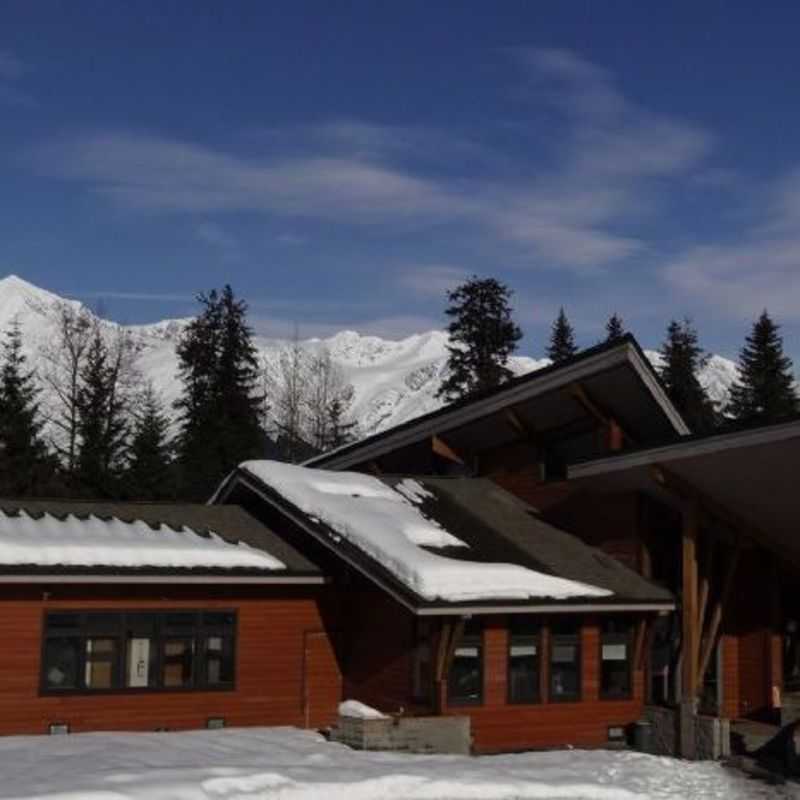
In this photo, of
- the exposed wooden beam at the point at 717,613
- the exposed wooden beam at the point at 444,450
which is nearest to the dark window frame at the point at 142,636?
the exposed wooden beam at the point at 444,450

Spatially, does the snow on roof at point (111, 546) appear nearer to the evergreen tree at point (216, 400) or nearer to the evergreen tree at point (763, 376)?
the evergreen tree at point (216, 400)

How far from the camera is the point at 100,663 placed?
65.2ft

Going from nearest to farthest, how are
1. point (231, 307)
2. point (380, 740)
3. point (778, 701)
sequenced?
point (380, 740) → point (778, 701) → point (231, 307)

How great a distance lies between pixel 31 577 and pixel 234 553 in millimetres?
3577

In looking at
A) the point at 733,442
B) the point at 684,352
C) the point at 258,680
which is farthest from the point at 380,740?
the point at 684,352

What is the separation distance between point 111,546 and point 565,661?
25.4ft

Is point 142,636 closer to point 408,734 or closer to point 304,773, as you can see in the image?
point 408,734

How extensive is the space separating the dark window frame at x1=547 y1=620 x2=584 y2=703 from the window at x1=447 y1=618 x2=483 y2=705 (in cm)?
133

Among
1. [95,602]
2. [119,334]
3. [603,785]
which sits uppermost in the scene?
[119,334]

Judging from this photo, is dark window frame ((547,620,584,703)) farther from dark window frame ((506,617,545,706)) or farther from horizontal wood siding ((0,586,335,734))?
horizontal wood siding ((0,586,335,734))

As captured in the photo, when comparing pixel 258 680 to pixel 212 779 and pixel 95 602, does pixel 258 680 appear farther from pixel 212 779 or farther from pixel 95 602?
pixel 212 779

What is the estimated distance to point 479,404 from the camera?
83.7 ft

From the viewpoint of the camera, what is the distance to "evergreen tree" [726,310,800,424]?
62.5m

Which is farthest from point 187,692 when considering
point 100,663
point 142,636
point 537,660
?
point 537,660
